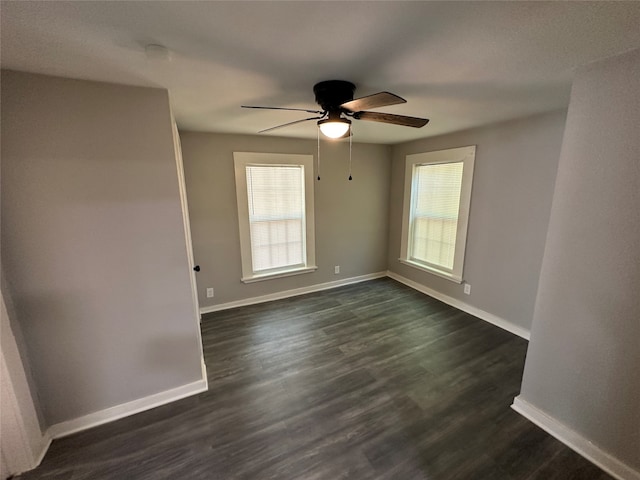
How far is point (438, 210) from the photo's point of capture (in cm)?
358

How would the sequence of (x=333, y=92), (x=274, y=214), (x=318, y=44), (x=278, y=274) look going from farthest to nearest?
(x=278, y=274) < (x=274, y=214) < (x=333, y=92) < (x=318, y=44)

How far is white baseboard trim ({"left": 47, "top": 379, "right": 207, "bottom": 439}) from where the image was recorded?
5.70 ft

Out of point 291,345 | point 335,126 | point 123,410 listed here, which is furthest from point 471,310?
point 123,410

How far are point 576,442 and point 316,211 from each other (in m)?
3.15

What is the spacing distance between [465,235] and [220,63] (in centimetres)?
306

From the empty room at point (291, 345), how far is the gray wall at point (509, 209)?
1.2 inches

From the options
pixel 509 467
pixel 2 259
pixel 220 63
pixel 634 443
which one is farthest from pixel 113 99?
pixel 634 443

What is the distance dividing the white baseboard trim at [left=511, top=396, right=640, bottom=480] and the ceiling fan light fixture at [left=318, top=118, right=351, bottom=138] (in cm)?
225

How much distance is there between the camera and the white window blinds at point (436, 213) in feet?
11.0

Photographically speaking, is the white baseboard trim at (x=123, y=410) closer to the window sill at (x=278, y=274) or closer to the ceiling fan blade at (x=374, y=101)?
the window sill at (x=278, y=274)

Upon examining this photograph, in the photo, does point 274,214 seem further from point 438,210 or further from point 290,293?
point 438,210

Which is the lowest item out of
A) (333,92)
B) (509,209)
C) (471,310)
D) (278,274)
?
(471,310)

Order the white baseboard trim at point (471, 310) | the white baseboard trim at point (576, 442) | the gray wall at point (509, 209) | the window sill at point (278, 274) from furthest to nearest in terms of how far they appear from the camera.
Result: 1. the window sill at point (278, 274)
2. the white baseboard trim at point (471, 310)
3. the gray wall at point (509, 209)
4. the white baseboard trim at point (576, 442)

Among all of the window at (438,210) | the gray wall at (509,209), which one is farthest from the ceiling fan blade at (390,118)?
the window at (438,210)
